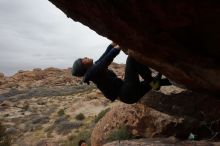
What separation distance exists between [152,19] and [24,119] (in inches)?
1127

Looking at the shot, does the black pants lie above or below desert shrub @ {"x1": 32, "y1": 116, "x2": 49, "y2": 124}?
above

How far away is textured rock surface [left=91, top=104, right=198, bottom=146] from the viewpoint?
1081 centimetres

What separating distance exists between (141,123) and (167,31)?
6614 millimetres

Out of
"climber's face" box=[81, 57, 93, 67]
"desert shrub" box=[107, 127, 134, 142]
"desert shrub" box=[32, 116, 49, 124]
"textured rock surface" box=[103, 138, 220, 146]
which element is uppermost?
"climber's face" box=[81, 57, 93, 67]

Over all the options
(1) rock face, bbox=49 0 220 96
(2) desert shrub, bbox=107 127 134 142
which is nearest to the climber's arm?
(1) rock face, bbox=49 0 220 96

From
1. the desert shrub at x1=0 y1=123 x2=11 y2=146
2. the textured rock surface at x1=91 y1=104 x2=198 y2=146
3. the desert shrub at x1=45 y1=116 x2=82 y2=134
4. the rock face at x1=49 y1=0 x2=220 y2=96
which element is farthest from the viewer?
the desert shrub at x1=45 y1=116 x2=82 y2=134

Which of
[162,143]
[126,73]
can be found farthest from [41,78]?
[126,73]

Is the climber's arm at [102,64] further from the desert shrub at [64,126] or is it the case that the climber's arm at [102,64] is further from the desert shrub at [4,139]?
the desert shrub at [64,126]

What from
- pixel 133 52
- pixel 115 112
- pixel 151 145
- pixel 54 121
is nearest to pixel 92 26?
pixel 133 52

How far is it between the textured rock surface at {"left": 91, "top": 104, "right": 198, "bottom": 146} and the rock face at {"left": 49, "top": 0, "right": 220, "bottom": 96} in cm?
306

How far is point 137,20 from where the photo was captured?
18.8 ft

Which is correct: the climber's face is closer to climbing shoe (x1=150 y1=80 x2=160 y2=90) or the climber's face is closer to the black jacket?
the black jacket

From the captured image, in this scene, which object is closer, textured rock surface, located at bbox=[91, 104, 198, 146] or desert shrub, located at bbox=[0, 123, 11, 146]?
textured rock surface, located at bbox=[91, 104, 198, 146]

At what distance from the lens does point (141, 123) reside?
12.3m
